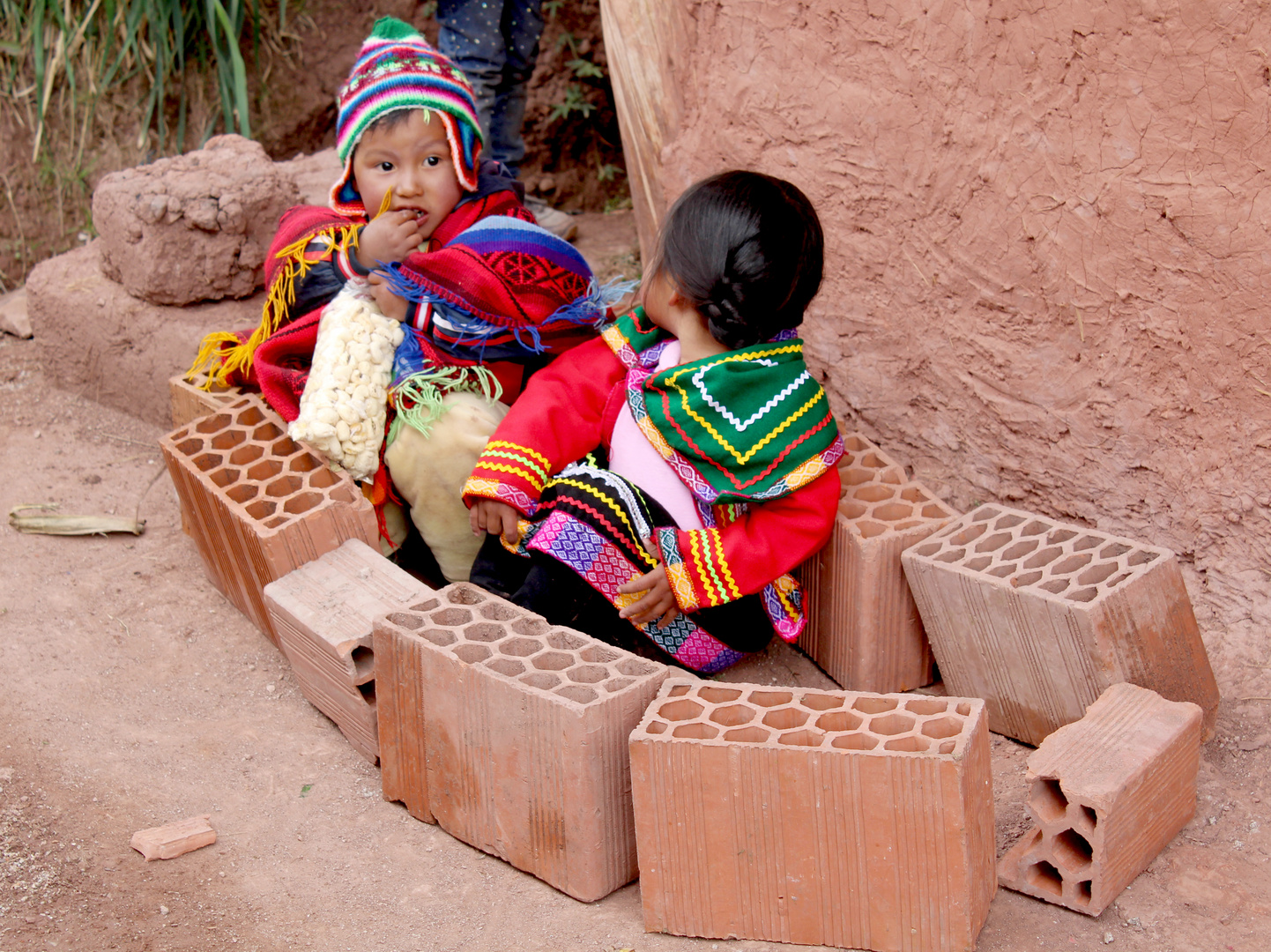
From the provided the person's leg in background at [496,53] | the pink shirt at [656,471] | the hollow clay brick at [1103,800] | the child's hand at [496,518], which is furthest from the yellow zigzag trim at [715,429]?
the person's leg in background at [496,53]

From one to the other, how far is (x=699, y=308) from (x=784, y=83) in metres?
→ 0.95

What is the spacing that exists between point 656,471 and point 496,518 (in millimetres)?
367

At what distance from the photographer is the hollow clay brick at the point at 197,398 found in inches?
125

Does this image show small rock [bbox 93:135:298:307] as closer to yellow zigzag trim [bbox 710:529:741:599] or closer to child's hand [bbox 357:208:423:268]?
child's hand [bbox 357:208:423:268]

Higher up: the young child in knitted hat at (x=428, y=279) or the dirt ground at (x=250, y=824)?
the young child in knitted hat at (x=428, y=279)

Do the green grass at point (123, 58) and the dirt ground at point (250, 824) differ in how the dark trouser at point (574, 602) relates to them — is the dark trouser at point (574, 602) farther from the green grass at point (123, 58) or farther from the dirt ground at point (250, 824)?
the green grass at point (123, 58)

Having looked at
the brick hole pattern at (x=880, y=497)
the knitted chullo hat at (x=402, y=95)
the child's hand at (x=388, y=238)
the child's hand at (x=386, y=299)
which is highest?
the knitted chullo hat at (x=402, y=95)

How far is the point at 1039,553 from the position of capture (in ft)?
7.66

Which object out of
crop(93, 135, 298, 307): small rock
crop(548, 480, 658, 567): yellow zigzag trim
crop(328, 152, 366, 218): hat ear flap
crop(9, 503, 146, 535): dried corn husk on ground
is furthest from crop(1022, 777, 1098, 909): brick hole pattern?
crop(93, 135, 298, 307): small rock

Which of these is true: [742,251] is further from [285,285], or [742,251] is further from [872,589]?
[285,285]

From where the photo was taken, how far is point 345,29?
5.12 meters

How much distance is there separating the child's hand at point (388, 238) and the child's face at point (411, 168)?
0.07m

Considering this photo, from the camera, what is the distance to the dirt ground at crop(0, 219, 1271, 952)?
→ 193cm

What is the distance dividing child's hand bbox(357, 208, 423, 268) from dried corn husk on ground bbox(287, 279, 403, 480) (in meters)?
0.11
